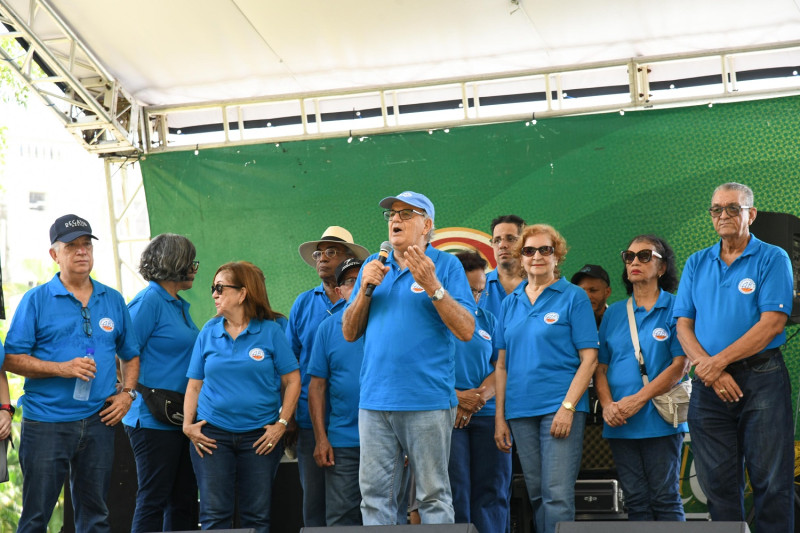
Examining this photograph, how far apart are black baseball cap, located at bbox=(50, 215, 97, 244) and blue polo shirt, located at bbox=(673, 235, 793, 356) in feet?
8.80

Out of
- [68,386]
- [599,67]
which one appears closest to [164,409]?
[68,386]

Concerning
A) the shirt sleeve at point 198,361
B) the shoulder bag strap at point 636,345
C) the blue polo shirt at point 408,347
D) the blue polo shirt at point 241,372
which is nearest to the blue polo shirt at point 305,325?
the blue polo shirt at point 241,372

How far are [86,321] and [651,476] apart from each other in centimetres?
260

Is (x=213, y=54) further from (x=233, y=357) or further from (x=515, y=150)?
(x=233, y=357)

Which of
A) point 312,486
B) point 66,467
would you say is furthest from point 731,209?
point 66,467

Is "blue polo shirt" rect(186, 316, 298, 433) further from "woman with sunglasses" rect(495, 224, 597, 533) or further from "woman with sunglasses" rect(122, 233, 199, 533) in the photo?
"woman with sunglasses" rect(495, 224, 597, 533)

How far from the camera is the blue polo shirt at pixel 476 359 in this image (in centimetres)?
395

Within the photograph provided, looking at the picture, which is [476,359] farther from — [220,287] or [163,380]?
[163,380]

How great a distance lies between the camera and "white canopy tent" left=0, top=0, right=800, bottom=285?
5.08 m

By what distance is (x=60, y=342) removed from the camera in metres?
3.71

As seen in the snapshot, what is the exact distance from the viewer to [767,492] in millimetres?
3520

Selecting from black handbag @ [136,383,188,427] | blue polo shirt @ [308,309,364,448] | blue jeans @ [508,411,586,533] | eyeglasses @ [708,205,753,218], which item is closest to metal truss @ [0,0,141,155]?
black handbag @ [136,383,188,427]

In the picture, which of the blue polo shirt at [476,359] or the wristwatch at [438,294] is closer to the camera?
the wristwatch at [438,294]

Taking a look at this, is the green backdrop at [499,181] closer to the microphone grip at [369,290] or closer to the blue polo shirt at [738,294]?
the blue polo shirt at [738,294]
